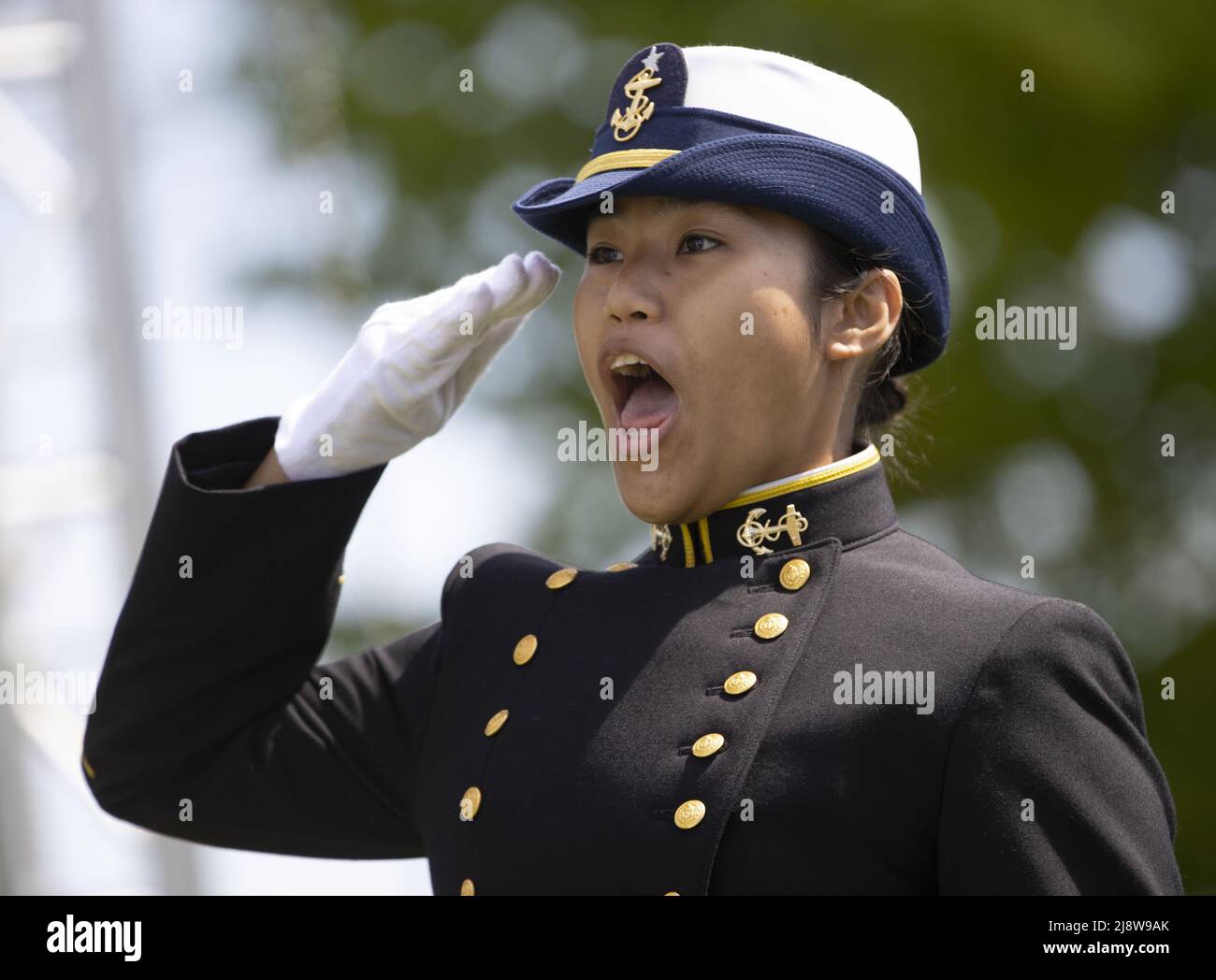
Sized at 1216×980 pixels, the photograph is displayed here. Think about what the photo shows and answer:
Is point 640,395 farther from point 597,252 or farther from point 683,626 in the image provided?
point 683,626

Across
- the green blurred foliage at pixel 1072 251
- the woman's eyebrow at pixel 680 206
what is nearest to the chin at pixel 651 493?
the woman's eyebrow at pixel 680 206

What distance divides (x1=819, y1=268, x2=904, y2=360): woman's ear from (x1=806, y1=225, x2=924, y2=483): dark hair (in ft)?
0.05

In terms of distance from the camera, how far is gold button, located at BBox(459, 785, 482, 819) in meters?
2.40

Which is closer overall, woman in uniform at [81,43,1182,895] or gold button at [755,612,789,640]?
woman in uniform at [81,43,1182,895]

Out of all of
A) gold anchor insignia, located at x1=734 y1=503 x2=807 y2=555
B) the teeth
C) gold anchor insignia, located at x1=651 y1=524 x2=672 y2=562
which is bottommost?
gold anchor insignia, located at x1=651 y1=524 x2=672 y2=562

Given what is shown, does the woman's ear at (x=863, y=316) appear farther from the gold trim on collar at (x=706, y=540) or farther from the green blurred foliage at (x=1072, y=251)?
the green blurred foliage at (x=1072, y=251)

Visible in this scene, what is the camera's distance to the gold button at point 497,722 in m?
2.46

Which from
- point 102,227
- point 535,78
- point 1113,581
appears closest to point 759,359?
point 102,227

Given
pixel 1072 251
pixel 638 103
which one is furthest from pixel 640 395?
pixel 1072 251

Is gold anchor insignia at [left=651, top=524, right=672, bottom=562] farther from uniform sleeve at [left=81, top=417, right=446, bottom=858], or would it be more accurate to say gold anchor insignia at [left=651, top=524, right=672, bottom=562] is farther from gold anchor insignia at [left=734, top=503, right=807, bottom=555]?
uniform sleeve at [left=81, top=417, right=446, bottom=858]

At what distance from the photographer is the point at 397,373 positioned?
271cm

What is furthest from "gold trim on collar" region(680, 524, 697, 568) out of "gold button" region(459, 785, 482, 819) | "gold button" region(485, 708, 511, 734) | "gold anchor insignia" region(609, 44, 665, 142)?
"gold anchor insignia" region(609, 44, 665, 142)
